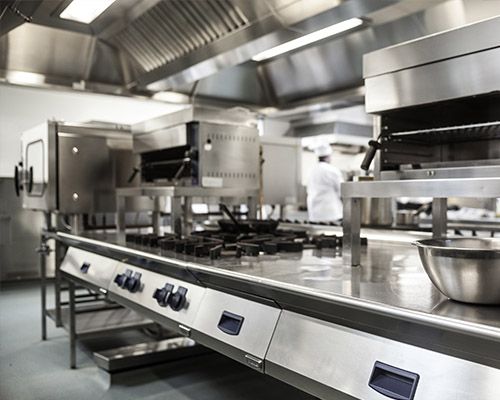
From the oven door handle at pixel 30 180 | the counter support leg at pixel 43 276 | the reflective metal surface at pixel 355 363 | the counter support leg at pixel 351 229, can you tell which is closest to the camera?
the reflective metal surface at pixel 355 363

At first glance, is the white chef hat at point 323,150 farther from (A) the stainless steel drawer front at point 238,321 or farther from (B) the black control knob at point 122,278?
(A) the stainless steel drawer front at point 238,321

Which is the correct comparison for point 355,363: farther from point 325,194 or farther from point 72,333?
point 325,194

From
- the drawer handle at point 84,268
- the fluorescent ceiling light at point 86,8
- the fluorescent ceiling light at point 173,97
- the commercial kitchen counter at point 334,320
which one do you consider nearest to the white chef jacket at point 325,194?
the fluorescent ceiling light at point 173,97

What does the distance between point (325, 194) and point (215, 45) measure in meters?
2.34

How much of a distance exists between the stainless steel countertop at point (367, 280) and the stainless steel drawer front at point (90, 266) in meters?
0.18

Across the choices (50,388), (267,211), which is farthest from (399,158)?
(267,211)

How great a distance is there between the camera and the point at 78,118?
5422 mm

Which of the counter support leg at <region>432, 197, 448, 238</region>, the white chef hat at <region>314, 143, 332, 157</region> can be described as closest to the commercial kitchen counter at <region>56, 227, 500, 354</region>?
the counter support leg at <region>432, 197, 448, 238</region>

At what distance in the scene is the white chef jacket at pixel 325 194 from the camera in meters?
4.73

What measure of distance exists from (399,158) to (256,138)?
43.0 inches

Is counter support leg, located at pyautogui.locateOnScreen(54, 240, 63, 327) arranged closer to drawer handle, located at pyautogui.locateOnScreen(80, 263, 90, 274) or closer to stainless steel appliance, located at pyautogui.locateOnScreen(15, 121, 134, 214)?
stainless steel appliance, located at pyautogui.locateOnScreen(15, 121, 134, 214)

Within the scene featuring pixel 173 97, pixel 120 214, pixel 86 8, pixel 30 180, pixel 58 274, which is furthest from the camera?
pixel 173 97

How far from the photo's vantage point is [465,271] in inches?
33.2

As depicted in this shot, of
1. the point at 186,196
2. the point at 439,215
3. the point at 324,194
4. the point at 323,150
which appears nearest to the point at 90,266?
the point at 186,196
